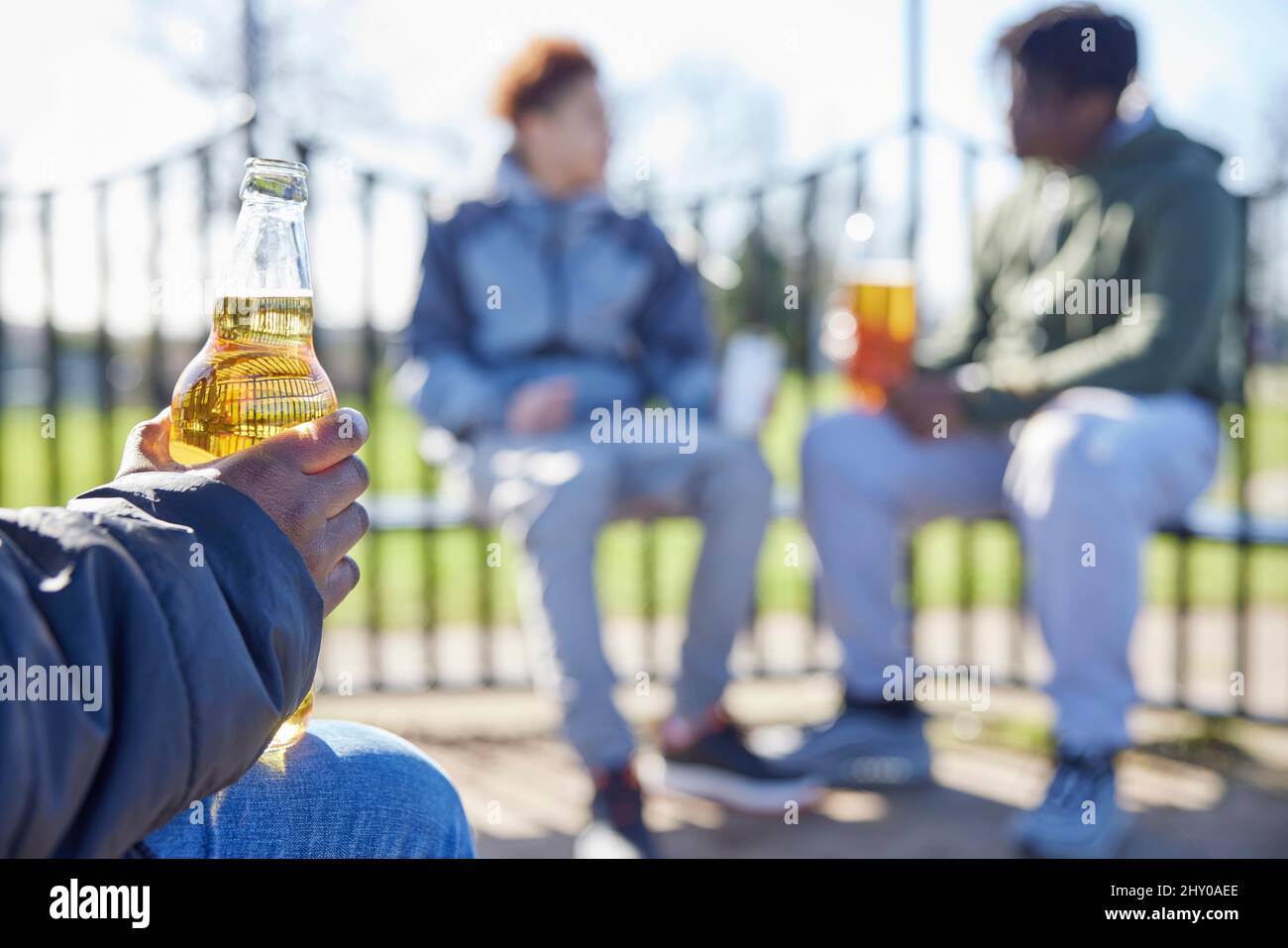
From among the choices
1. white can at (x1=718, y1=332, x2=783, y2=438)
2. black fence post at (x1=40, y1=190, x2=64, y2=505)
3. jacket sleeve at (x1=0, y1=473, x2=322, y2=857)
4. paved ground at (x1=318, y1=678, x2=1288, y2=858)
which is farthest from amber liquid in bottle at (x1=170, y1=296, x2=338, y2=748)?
black fence post at (x1=40, y1=190, x2=64, y2=505)

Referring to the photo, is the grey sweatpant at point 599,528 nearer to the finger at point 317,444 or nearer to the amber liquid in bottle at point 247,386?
the amber liquid in bottle at point 247,386

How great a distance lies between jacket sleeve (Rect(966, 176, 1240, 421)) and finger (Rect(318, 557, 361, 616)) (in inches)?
95.0

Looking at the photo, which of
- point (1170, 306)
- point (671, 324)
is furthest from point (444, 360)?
point (1170, 306)

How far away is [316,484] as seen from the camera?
120 cm

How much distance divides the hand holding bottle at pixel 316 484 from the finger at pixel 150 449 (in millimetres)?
20

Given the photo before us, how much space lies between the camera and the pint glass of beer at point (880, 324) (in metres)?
3.44

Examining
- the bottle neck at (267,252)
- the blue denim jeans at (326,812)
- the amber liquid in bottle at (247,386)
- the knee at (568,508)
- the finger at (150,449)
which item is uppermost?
the bottle neck at (267,252)

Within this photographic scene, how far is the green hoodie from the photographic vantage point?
3.12m

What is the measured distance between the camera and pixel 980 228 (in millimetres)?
3865

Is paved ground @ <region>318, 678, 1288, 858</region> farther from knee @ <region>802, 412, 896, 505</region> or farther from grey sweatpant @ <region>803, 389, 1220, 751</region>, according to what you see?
knee @ <region>802, 412, 896, 505</region>

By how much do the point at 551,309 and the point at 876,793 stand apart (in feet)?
5.55

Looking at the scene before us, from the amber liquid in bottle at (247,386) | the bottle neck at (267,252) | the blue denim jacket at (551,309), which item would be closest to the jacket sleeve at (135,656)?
the amber liquid in bottle at (247,386)

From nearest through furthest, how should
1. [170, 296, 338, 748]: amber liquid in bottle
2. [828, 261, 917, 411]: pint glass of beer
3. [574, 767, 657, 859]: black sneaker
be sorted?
[170, 296, 338, 748]: amber liquid in bottle < [574, 767, 657, 859]: black sneaker < [828, 261, 917, 411]: pint glass of beer

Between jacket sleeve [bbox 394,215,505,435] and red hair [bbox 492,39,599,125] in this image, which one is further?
red hair [bbox 492,39,599,125]
